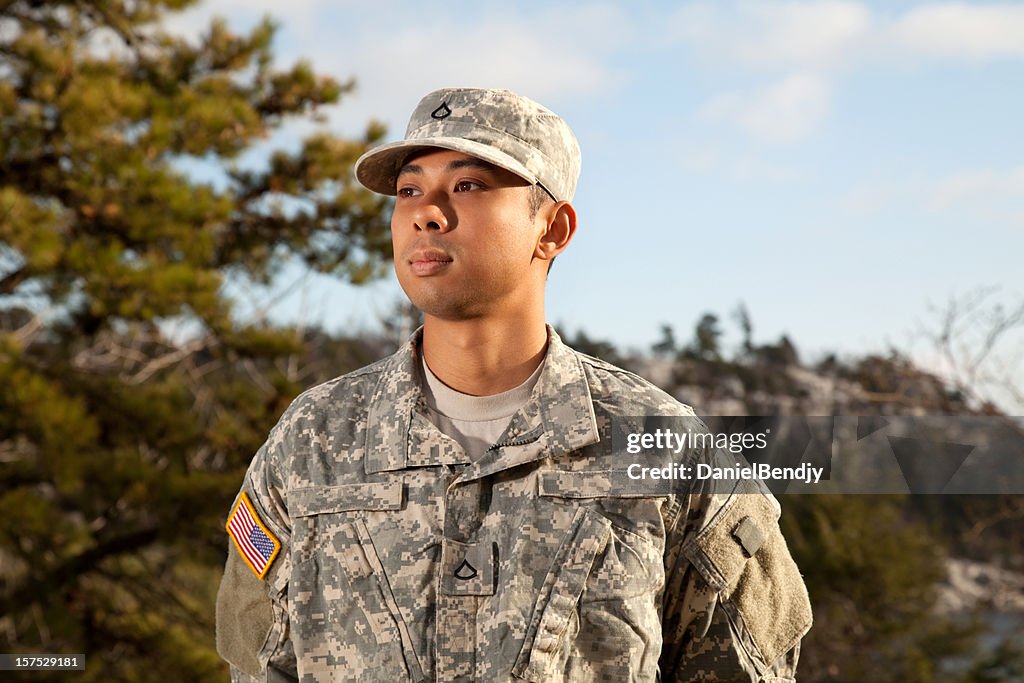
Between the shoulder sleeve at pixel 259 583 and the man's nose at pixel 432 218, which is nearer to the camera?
the man's nose at pixel 432 218

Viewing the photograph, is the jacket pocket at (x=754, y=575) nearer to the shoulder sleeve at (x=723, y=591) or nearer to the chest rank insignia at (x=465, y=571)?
the shoulder sleeve at (x=723, y=591)

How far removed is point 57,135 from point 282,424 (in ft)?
15.6

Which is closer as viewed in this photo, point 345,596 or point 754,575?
point 345,596

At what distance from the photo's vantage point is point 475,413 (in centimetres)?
164

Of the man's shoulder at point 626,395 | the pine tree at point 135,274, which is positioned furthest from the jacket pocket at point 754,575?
the pine tree at point 135,274

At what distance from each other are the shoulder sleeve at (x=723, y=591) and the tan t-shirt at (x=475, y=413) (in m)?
0.30

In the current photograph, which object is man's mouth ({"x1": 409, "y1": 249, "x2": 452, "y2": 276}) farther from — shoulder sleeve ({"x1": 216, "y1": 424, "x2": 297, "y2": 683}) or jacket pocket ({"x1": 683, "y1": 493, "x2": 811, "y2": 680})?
jacket pocket ({"x1": 683, "y1": 493, "x2": 811, "y2": 680})

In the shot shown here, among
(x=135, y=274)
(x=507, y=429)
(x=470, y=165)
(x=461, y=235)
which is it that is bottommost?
(x=507, y=429)

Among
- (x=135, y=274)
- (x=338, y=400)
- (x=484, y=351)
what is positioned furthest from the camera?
(x=135, y=274)

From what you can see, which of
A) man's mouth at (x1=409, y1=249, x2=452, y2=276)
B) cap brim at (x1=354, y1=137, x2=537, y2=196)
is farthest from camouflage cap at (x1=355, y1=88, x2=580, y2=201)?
man's mouth at (x1=409, y1=249, x2=452, y2=276)

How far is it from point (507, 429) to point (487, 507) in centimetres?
12

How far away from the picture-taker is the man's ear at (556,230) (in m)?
1.62

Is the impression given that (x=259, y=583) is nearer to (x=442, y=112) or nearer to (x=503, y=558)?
(x=503, y=558)

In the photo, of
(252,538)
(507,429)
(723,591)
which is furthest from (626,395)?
(252,538)
